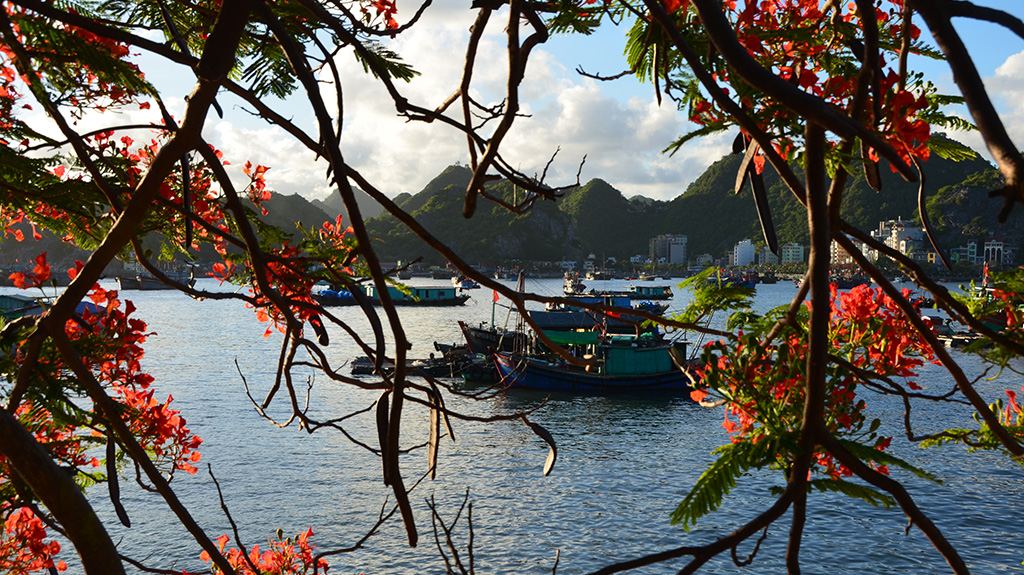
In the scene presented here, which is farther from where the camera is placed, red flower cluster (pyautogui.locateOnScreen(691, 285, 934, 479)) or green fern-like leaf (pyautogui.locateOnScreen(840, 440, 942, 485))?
red flower cluster (pyautogui.locateOnScreen(691, 285, 934, 479))

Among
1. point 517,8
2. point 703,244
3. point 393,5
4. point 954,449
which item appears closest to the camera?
point 517,8

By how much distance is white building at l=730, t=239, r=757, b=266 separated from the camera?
437 feet

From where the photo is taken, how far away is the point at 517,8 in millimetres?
1280

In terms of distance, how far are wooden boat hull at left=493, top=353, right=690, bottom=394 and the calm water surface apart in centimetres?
101

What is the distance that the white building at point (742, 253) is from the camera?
5241 inches

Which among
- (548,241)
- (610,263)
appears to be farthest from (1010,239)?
(548,241)

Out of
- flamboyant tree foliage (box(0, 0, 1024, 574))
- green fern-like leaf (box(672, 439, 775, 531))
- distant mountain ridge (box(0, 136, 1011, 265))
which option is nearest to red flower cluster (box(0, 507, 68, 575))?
flamboyant tree foliage (box(0, 0, 1024, 574))

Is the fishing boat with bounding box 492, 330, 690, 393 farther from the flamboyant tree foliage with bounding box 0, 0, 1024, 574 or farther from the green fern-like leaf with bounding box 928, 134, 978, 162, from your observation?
the green fern-like leaf with bounding box 928, 134, 978, 162

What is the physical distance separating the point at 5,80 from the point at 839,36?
326 centimetres

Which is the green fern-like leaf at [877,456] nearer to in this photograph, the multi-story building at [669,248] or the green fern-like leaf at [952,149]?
the green fern-like leaf at [952,149]

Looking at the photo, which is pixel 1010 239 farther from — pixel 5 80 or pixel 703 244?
pixel 5 80

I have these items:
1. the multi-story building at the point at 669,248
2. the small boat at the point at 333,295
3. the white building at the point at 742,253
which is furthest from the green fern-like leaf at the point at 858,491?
the multi-story building at the point at 669,248

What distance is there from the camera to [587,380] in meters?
31.2

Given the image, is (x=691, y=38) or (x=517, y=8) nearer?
(x=517, y=8)
